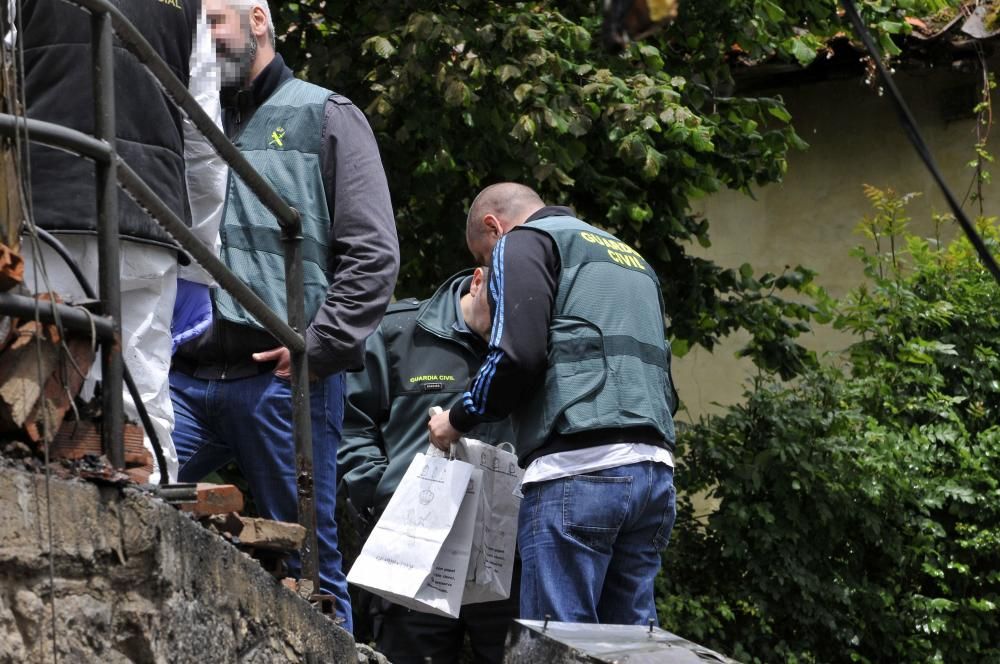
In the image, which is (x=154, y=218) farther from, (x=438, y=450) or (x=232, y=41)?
(x=438, y=450)

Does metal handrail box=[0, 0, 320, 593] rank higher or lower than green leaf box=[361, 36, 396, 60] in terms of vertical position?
higher

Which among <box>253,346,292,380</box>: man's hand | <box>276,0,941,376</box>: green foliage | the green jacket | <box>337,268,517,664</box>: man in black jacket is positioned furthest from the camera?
<box>276,0,941,376</box>: green foliage

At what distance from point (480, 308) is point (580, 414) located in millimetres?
811

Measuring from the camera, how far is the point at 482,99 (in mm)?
7316

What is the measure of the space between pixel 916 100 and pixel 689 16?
3.44m

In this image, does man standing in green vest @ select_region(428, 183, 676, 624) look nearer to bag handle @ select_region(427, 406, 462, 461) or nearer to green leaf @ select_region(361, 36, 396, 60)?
bag handle @ select_region(427, 406, 462, 461)

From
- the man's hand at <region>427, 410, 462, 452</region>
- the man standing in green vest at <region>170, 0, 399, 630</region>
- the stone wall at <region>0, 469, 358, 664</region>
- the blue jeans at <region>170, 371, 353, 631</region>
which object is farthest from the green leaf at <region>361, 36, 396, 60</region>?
the stone wall at <region>0, 469, 358, 664</region>

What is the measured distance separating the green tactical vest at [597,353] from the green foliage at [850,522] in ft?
10.9

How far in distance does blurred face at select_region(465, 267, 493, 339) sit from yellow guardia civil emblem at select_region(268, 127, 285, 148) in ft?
2.70

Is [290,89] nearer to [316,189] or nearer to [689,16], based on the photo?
[316,189]

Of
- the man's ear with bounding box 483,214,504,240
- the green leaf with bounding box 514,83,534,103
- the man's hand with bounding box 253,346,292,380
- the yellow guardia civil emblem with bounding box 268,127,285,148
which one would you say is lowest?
the man's hand with bounding box 253,346,292,380

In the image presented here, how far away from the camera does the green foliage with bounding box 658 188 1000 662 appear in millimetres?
7688

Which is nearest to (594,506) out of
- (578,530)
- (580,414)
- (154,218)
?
(578,530)

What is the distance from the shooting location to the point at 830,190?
11203 millimetres
